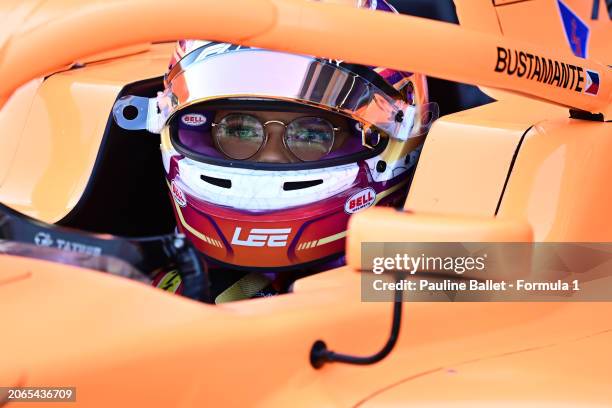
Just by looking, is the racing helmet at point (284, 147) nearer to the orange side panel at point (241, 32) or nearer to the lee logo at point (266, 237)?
the lee logo at point (266, 237)

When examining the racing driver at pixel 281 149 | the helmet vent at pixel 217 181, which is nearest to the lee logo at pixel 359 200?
the racing driver at pixel 281 149

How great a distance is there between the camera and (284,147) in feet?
8.38

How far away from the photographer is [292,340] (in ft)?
5.73

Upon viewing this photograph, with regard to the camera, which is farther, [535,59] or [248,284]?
[248,284]

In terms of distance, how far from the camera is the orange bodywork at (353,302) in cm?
160

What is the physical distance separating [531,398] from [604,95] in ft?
2.74

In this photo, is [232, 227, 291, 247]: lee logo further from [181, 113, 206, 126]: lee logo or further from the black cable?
the black cable

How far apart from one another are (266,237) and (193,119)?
404 millimetres

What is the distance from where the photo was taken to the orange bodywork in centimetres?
160

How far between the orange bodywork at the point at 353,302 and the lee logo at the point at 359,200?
9.0 inches

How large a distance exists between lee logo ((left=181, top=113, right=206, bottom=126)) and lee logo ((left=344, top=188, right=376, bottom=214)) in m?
0.47

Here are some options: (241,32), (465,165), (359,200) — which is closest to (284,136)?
(359,200)

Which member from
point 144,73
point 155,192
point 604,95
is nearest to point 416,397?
point 604,95

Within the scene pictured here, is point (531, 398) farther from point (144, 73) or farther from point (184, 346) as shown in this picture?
point (144, 73)
